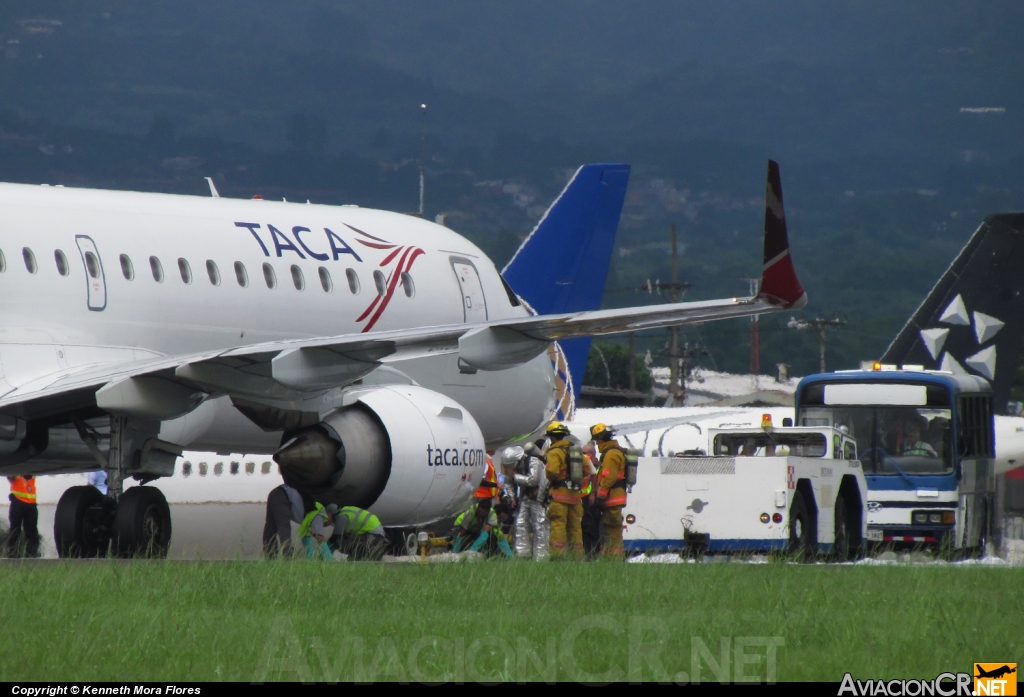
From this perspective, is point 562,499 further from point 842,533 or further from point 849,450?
point 849,450

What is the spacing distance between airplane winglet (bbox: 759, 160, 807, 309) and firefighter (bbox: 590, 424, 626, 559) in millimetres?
4549

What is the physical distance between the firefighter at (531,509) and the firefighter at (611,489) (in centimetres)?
81

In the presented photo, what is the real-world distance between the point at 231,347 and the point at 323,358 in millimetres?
2702

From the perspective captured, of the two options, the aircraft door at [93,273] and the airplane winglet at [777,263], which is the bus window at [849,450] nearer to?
the airplane winglet at [777,263]

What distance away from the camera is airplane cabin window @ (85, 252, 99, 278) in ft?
44.0

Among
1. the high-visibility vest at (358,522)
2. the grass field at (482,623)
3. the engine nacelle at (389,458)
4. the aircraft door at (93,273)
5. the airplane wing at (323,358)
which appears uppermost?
the aircraft door at (93,273)

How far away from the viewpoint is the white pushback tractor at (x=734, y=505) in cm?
1669

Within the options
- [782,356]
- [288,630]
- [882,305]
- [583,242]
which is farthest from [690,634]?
[882,305]

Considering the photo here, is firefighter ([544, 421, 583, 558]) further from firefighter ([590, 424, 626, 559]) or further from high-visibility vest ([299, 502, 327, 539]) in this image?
high-visibility vest ([299, 502, 327, 539])

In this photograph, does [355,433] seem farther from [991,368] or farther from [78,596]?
[991,368]

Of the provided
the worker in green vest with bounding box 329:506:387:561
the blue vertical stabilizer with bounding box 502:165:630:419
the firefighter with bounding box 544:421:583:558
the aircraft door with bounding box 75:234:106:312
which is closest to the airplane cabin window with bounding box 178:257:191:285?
the aircraft door with bounding box 75:234:106:312

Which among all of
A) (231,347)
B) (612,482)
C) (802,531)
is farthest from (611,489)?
(231,347)

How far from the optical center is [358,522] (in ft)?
50.8

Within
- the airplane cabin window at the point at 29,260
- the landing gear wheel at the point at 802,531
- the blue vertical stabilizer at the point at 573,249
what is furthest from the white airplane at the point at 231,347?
the blue vertical stabilizer at the point at 573,249
